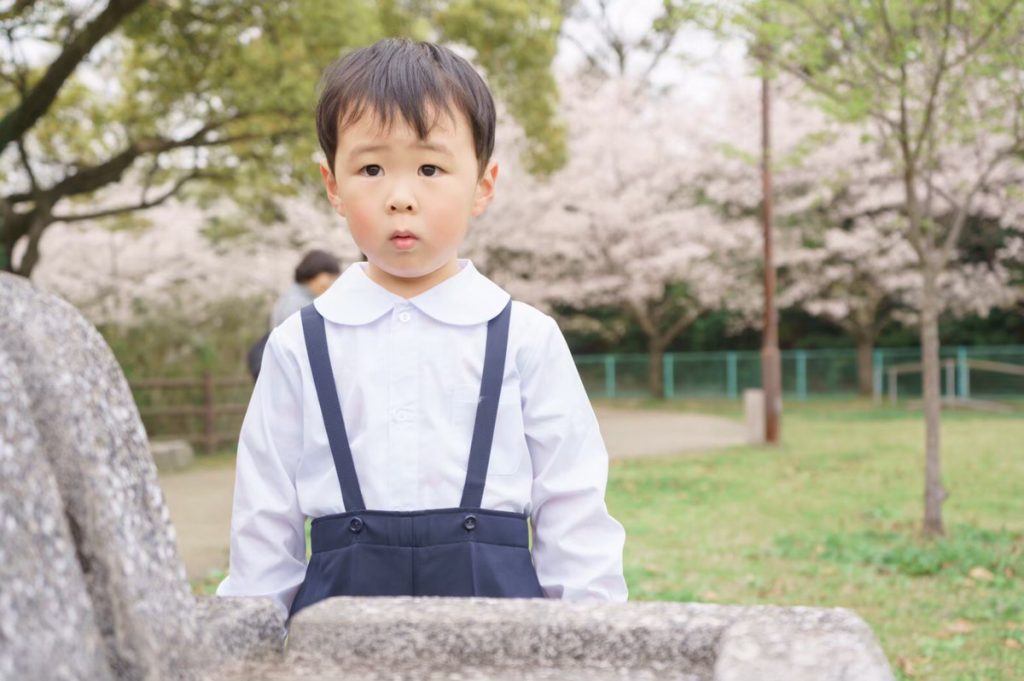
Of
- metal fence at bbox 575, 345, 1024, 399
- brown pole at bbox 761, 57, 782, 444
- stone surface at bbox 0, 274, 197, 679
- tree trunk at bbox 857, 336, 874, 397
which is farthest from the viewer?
tree trunk at bbox 857, 336, 874, 397

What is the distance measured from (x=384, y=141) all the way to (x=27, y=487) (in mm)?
1061

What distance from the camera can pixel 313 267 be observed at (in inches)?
269

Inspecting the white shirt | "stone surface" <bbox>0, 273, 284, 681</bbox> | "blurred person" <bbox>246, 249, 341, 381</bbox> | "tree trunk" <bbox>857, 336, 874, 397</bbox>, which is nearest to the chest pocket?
the white shirt

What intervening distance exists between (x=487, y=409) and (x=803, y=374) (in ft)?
88.0

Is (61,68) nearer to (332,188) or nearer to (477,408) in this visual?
(332,188)

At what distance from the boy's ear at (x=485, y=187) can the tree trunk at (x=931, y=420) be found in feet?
21.0

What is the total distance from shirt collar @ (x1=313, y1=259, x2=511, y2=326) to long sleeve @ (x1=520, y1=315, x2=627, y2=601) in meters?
0.12

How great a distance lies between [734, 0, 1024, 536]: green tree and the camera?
23.6 feet

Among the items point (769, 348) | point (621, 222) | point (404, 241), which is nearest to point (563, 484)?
point (404, 241)

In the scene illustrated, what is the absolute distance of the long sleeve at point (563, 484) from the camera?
2027mm

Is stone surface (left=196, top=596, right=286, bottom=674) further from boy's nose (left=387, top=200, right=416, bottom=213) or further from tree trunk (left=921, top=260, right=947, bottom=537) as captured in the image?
tree trunk (left=921, top=260, right=947, bottom=537)

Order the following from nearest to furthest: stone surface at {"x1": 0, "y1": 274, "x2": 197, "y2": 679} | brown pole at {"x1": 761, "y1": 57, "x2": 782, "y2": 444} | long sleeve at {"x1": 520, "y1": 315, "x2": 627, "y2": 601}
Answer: stone surface at {"x1": 0, "y1": 274, "x2": 197, "y2": 679}
long sleeve at {"x1": 520, "y1": 315, "x2": 627, "y2": 601}
brown pole at {"x1": 761, "y1": 57, "x2": 782, "y2": 444}

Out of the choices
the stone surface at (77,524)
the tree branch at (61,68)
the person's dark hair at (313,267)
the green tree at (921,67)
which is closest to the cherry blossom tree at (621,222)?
the tree branch at (61,68)

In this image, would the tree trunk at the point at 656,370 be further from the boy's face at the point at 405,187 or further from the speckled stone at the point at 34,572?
the speckled stone at the point at 34,572
